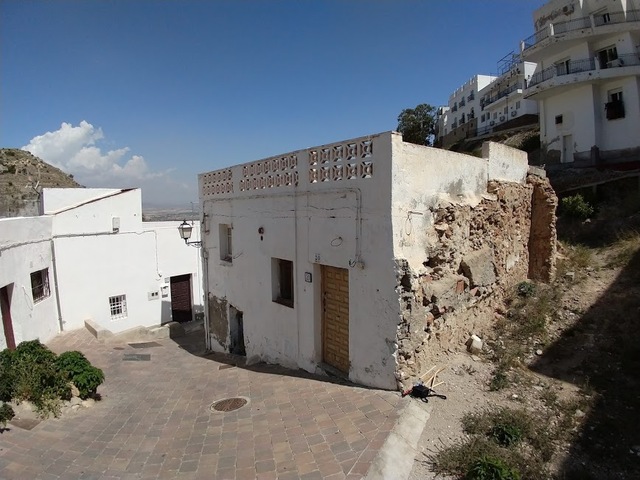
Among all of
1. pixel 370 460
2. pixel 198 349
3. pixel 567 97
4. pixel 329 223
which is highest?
pixel 567 97

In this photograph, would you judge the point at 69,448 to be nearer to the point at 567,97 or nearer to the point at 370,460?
the point at 370,460

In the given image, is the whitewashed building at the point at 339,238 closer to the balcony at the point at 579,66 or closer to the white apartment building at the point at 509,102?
the balcony at the point at 579,66

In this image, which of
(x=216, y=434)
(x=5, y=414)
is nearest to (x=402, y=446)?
(x=216, y=434)

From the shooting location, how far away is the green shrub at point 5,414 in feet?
19.5

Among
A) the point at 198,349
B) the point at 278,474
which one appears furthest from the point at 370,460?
the point at 198,349

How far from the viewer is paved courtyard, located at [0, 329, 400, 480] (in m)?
5.06

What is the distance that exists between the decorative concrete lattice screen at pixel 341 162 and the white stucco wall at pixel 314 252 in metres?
0.02

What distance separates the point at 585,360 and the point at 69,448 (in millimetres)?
9079

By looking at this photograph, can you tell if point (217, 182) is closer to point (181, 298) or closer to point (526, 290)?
point (181, 298)

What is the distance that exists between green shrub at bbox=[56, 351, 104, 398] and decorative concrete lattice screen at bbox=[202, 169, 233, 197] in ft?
18.8

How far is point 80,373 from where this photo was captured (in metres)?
7.68

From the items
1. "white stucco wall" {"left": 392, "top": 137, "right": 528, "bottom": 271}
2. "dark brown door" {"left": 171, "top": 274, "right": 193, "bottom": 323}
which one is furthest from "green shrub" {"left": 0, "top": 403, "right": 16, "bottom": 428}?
"dark brown door" {"left": 171, "top": 274, "right": 193, "bottom": 323}

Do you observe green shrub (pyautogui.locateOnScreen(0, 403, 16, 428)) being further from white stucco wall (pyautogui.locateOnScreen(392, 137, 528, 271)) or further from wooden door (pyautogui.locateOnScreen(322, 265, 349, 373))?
white stucco wall (pyautogui.locateOnScreen(392, 137, 528, 271))

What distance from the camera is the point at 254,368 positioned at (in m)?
9.64
